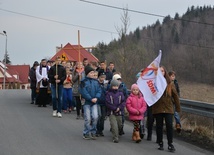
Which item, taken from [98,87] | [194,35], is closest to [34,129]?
[98,87]

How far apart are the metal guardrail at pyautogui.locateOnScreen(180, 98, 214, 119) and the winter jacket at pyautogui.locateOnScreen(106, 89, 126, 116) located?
2169 mm

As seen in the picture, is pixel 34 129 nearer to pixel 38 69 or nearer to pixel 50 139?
pixel 50 139

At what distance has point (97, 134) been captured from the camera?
10.1m

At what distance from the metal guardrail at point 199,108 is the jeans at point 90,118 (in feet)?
9.11

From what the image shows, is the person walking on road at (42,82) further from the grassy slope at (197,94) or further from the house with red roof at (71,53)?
the grassy slope at (197,94)

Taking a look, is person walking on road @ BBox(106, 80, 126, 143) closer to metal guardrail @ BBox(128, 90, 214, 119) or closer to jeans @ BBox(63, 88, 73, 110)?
metal guardrail @ BBox(128, 90, 214, 119)

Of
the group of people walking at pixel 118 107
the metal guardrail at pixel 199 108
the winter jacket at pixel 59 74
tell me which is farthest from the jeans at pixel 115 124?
the winter jacket at pixel 59 74

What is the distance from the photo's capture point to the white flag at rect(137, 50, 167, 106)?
8766 mm

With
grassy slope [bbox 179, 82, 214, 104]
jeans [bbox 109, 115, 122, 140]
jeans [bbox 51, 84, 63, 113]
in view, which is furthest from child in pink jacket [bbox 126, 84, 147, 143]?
grassy slope [bbox 179, 82, 214, 104]

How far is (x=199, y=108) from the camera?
418 inches

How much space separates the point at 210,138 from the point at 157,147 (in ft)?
5.62

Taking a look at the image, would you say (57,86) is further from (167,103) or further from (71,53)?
(71,53)

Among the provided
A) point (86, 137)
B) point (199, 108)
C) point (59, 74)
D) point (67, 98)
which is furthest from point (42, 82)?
point (199, 108)

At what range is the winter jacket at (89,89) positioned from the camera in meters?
9.68
